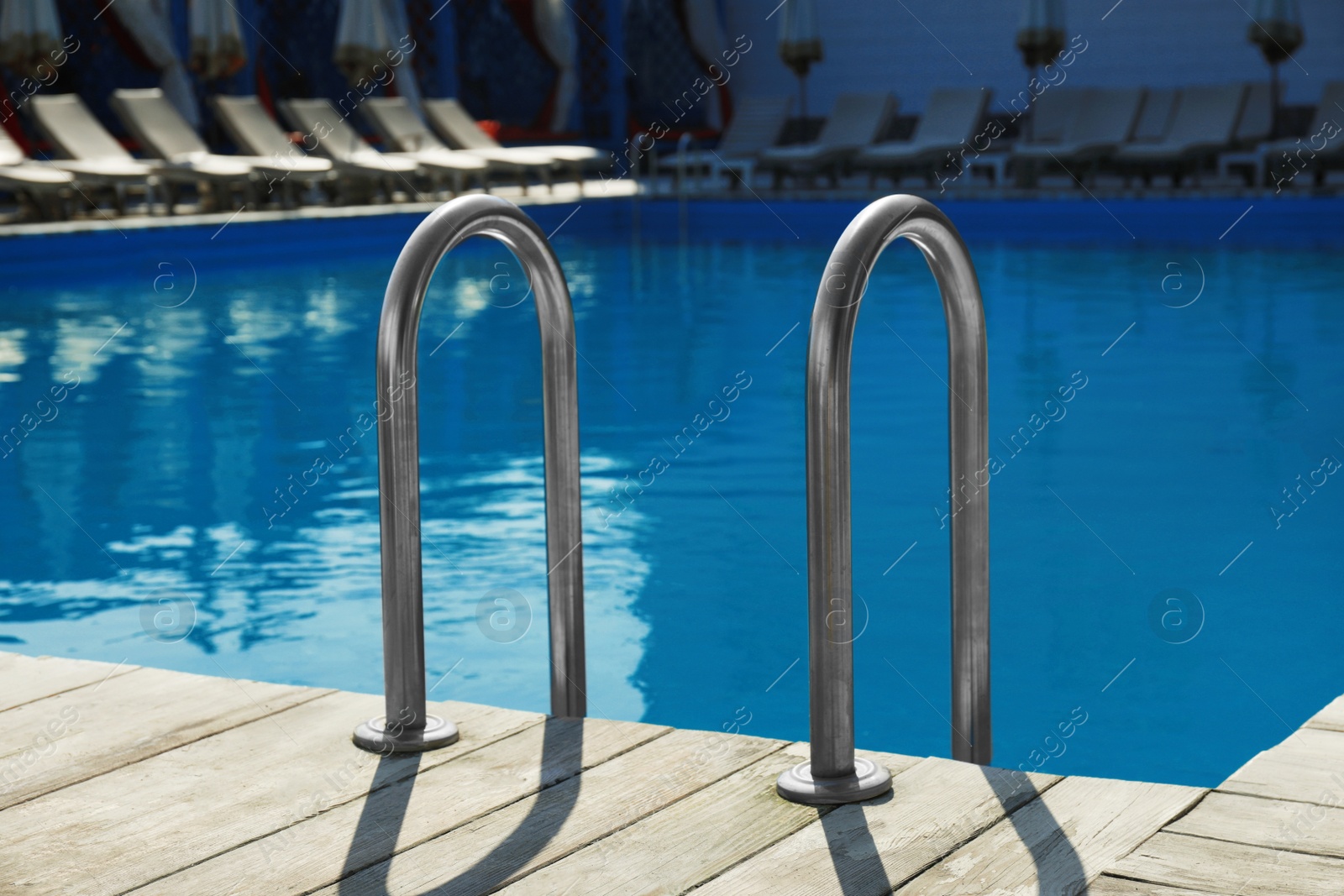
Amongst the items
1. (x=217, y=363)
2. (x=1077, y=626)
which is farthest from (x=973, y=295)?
(x=217, y=363)

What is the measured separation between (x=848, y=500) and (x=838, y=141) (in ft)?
49.7

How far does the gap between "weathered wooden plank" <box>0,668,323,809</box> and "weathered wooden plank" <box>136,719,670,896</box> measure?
1.10 feet

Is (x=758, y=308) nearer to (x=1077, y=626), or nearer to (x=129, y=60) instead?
(x=1077, y=626)

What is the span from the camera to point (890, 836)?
1.63 meters

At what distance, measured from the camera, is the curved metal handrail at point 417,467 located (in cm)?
182

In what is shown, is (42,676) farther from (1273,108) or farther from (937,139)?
(1273,108)

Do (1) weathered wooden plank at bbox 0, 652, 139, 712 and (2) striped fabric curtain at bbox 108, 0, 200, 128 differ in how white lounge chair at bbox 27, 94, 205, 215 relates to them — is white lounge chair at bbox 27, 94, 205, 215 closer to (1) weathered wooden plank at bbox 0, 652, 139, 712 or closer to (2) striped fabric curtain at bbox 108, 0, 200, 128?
(2) striped fabric curtain at bbox 108, 0, 200, 128

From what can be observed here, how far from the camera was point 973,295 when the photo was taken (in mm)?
1847

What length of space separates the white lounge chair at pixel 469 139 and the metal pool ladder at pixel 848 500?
1424 cm

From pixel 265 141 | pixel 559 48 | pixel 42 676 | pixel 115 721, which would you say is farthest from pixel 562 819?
pixel 559 48

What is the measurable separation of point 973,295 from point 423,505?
11.1ft

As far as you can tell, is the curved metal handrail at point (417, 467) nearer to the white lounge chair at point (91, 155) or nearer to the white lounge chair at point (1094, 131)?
the white lounge chair at point (91, 155)

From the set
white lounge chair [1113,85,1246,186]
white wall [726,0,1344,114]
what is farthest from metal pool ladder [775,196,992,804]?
white wall [726,0,1344,114]

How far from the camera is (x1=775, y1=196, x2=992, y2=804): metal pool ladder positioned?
5.44 feet
